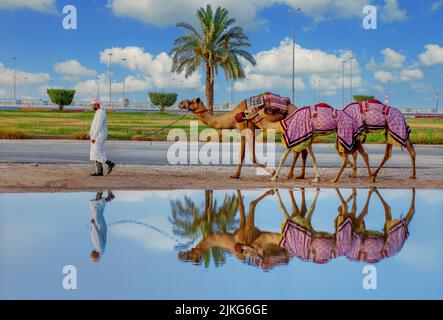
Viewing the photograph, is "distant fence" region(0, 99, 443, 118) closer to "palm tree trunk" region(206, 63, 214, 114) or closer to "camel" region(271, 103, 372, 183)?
"palm tree trunk" region(206, 63, 214, 114)

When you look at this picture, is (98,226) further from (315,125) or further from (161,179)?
(315,125)

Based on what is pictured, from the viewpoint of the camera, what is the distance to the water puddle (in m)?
5.54

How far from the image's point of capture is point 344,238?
7789 millimetres

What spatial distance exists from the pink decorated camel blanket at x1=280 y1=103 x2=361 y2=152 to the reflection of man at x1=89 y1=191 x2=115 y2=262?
4.25m

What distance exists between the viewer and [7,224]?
859 centimetres

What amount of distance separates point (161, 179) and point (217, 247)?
7.22 metres

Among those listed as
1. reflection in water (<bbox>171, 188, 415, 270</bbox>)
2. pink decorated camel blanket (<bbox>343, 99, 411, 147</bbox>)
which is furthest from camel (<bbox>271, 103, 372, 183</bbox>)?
reflection in water (<bbox>171, 188, 415, 270</bbox>)

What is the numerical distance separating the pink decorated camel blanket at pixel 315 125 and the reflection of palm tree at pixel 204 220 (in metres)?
2.61

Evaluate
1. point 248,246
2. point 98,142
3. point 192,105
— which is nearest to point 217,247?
point 248,246

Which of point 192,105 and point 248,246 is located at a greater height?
point 192,105

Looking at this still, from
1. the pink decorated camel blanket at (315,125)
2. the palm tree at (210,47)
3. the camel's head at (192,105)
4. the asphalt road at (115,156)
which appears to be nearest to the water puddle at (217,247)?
the pink decorated camel blanket at (315,125)

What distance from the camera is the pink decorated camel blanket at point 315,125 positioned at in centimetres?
1337
